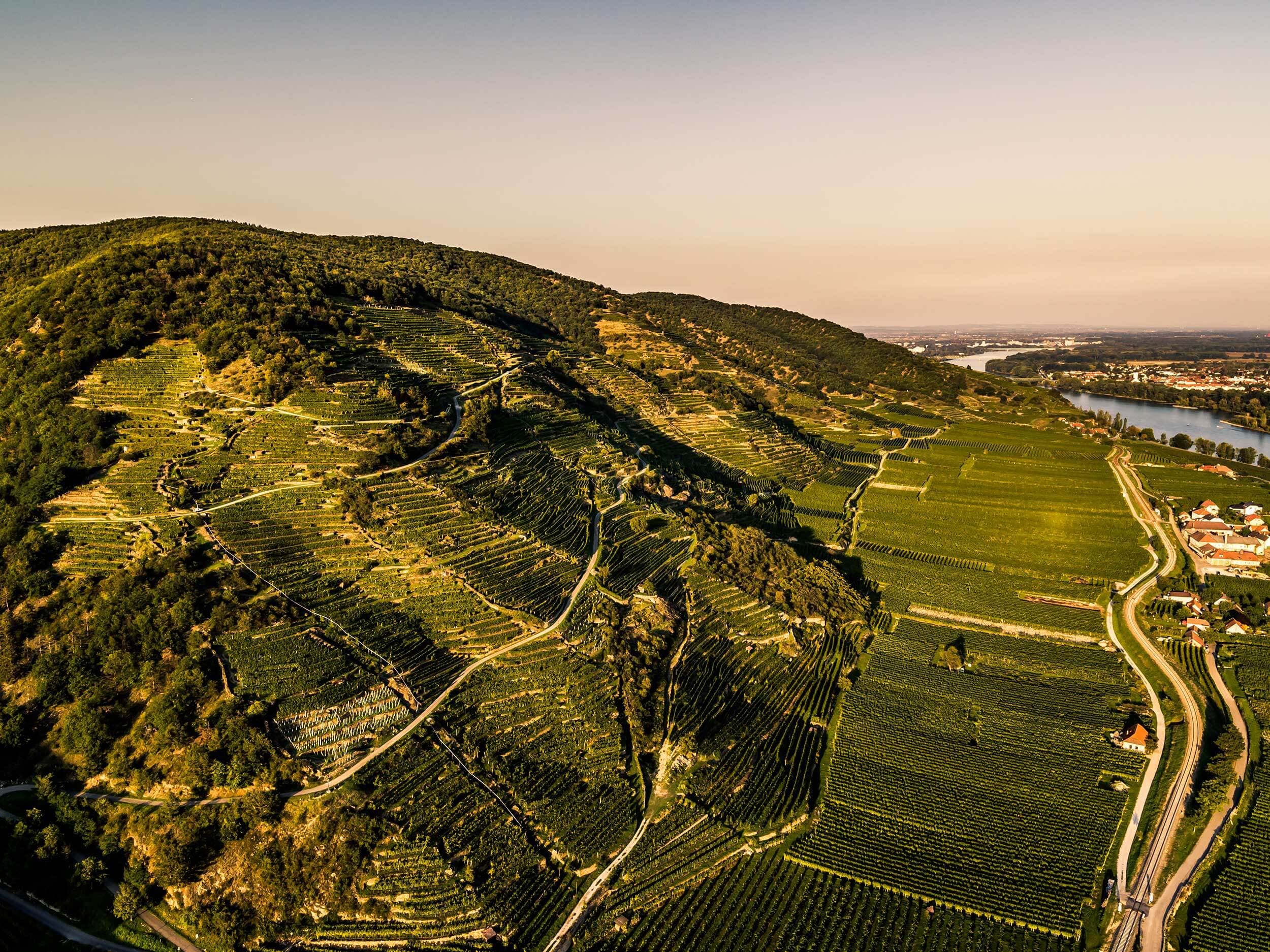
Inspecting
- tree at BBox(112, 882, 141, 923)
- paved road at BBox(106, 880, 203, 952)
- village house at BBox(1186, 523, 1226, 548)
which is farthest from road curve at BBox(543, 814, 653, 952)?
village house at BBox(1186, 523, 1226, 548)

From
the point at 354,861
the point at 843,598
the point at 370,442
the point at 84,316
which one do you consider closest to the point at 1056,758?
the point at 843,598

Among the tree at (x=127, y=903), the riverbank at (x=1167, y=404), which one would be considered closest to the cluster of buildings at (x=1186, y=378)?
the riverbank at (x=1167, y=404)

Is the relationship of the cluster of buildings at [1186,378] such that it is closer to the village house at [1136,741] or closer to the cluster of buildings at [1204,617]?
the cluster of buildings at [1204,617]

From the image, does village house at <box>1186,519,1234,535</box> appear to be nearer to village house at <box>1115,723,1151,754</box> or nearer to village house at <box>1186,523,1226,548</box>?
village house at <box>1186,523,1226,548</box>

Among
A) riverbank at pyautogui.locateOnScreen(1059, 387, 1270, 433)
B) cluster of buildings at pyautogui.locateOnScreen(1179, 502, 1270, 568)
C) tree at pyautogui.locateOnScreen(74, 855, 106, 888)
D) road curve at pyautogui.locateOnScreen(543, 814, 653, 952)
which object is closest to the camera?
tree at pyautogui.locateOnScreen(74, 855, 106, 888)

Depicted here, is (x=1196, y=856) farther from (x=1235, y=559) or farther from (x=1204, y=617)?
(x=1235, y=559)

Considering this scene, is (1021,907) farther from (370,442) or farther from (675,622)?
(370,442)
